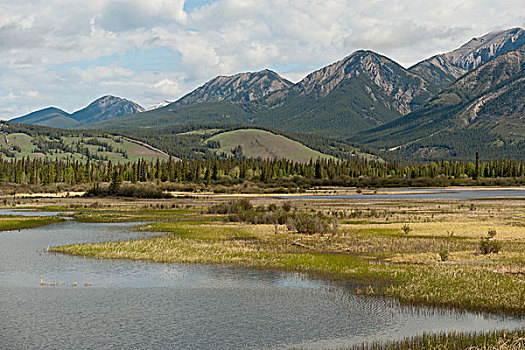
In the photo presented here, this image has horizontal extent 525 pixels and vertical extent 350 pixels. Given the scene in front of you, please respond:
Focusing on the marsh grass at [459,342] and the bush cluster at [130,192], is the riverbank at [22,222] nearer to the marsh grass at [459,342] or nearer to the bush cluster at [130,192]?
the marsh grass at [459,342]

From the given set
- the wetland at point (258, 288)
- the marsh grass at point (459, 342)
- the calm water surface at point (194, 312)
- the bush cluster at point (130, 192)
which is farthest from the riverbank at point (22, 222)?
the bush cluster at point (130, 192)

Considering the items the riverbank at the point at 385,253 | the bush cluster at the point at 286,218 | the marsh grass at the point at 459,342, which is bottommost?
the marsh grass at the point at 459,342

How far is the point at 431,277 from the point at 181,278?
1557cm

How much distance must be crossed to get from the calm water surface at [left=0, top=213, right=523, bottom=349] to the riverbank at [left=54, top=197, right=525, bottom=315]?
2275 mm

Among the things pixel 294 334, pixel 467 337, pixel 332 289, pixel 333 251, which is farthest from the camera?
pixel 333 251

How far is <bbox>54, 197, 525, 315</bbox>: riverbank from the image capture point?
2914 cm

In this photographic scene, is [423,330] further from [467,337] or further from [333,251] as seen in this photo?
[333,251]

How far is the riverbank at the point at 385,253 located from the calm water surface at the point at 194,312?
7.46ft

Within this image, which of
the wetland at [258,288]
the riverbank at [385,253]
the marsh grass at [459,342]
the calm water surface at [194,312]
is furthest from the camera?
the riverbank at [385,253]

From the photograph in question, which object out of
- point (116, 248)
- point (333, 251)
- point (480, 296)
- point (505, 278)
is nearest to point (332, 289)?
point (480, 296)

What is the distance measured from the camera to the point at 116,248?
45.4 meters

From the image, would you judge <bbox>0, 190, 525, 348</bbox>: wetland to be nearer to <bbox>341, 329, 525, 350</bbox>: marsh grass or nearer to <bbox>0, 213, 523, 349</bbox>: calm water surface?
<bbox>0, 213, 523, 349</bbox>: calm water surface

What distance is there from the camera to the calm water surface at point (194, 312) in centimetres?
2252

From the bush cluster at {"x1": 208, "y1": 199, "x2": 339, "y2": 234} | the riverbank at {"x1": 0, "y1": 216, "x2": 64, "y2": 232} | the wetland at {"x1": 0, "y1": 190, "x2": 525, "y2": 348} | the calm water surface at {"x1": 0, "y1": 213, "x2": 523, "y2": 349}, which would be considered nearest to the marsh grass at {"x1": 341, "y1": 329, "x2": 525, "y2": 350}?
the wetland at {"x1": 0, "y1": 190, "x2": 525, "y2": 348}
